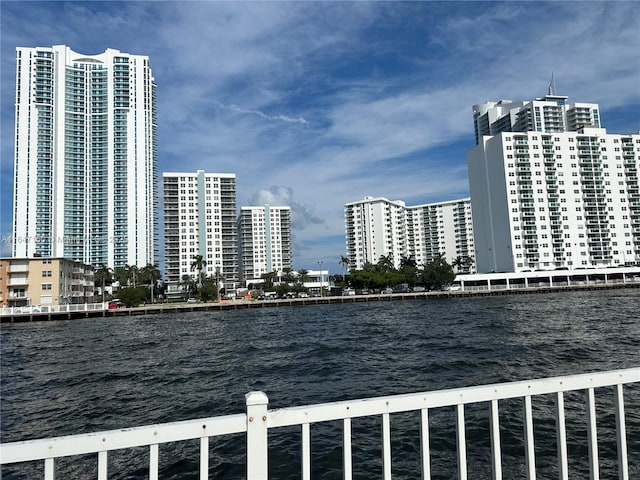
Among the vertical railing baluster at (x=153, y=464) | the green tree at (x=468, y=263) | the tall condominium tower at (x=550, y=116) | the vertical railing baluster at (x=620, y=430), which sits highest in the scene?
the tall condominium tower at (x=550, y=116)

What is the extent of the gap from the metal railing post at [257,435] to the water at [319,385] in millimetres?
5606

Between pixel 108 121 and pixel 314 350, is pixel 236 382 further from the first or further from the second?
pixel 108 121

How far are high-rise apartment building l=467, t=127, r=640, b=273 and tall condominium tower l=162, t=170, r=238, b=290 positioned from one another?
8753 centimetres

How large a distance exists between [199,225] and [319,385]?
495ft

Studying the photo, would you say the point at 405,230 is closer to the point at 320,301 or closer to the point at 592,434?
the point at 320,301

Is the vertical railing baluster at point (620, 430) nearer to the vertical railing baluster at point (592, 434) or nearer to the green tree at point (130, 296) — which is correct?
the vertical railing baluster at point (592, 434)

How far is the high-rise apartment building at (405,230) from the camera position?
6983 inches

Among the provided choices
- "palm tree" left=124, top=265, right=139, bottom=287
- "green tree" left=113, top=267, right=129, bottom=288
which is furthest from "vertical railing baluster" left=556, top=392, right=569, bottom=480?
"green tree" left=113, top=267, right=129, bottom=288

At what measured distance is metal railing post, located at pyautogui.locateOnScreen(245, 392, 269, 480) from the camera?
268 centimetres

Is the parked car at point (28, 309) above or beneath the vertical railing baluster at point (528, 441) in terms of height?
beneath

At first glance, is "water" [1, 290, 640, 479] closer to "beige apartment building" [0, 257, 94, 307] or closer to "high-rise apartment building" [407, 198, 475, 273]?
"beige apartment building" [0, 257, 94, 307]

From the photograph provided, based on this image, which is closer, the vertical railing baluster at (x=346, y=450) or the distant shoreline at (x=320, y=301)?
the vertical railing baluster at (x=346, y=450)

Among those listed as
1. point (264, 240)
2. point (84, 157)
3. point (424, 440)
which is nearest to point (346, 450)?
point (424, 440)

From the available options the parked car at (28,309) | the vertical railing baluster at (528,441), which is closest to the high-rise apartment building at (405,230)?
the parked car at (28,309)
